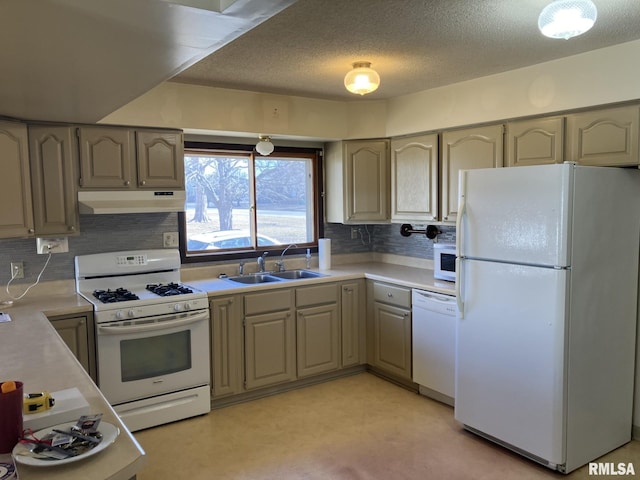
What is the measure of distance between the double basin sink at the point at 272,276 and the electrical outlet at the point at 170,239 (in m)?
0.50

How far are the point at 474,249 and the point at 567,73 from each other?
121cm

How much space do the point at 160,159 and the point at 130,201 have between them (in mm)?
373

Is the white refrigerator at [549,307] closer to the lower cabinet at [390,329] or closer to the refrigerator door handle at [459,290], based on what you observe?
the refrigerator door handle at [459,290]

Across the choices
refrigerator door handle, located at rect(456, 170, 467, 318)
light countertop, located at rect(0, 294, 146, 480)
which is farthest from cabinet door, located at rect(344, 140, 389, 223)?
light countertop, located at rect(0, 294, 146, 480)

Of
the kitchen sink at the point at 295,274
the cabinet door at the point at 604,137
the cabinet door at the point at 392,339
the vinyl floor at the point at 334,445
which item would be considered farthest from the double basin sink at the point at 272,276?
the cabinet door at the point at 604,137

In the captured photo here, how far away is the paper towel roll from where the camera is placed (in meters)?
4.42

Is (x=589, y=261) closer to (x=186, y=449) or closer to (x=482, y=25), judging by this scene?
(x=482, y=25)

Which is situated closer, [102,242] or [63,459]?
[63,459]

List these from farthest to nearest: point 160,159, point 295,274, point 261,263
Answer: point 295,274
point 261,263
point 160,159

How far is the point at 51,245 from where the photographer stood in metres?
3.35

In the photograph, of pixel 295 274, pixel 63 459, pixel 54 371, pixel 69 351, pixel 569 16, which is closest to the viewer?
pixel 63 459

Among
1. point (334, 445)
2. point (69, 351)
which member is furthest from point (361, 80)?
point (334, 445)

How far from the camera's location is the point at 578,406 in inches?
107

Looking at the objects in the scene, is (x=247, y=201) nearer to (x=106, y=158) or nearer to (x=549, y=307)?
(x=106, y=158)
